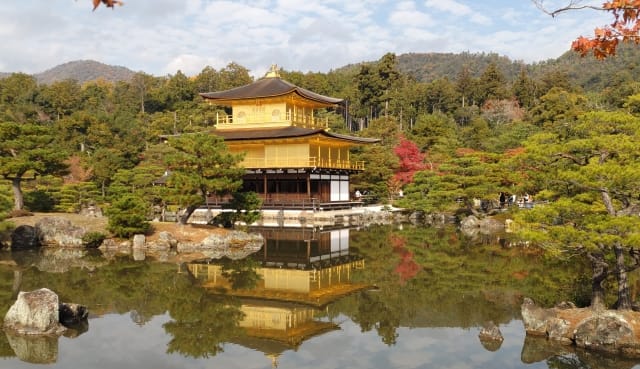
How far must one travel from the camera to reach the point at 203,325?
10.7 meters

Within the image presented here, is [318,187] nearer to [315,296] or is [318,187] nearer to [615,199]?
[315,296]

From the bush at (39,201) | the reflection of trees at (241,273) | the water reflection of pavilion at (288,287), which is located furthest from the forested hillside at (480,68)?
the reflection of trees at (241,273)

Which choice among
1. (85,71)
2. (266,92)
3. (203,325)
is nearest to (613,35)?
(203,325)

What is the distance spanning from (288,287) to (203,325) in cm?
387

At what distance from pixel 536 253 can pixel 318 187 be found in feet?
56.3

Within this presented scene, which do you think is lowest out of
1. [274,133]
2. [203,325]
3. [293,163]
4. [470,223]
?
[470,223]

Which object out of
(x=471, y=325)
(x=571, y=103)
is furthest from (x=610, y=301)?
(x=571, y=103)

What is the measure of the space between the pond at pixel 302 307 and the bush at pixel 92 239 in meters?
1.14

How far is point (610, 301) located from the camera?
37.2 feet

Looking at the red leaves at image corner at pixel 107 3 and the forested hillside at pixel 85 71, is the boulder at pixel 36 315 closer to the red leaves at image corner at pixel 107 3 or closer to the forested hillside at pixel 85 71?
the red leaves at image corner at pixel 107 3

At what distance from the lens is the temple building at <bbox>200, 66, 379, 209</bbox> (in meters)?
33.5

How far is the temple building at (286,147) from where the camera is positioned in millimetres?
33500

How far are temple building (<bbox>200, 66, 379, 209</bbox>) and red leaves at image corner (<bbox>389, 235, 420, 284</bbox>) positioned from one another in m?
11.0

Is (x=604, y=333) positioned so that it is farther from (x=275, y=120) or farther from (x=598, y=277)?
(x=275, y=120)
